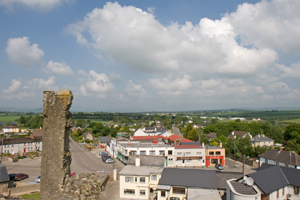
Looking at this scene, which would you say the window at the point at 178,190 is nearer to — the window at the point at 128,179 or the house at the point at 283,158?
the window at the point at 128,179

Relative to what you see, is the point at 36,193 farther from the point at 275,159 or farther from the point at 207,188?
the point at 275,159

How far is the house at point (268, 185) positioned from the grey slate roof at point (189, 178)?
8.97 ft

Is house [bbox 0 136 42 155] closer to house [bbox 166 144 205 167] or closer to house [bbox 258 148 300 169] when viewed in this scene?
house [bbox 166 144 205 167]

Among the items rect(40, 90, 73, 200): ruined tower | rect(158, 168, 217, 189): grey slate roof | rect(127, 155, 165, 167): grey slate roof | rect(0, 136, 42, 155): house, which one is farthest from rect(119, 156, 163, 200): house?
rect(0, 136, 42, 155): house

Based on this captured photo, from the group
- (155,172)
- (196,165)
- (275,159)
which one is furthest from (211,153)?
(155,172)

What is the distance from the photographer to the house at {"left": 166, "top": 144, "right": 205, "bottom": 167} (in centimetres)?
4175

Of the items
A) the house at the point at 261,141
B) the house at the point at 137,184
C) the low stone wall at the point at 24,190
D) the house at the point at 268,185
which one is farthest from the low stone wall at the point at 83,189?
the house at the point at 261,141

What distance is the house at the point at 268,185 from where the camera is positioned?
19469mm

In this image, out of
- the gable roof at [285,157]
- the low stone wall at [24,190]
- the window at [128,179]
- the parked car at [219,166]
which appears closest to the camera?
the low stone wall at [24,190]

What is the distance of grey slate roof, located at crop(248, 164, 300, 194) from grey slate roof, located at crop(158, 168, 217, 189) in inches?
169

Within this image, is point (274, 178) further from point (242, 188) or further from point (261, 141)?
point (261, 141)

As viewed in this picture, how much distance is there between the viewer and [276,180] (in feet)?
74.3

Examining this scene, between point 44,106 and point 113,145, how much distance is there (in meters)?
45.5

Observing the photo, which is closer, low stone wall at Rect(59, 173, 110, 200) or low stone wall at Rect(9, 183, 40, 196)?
low stone wall at Rect(59, 173, 110, 200)
